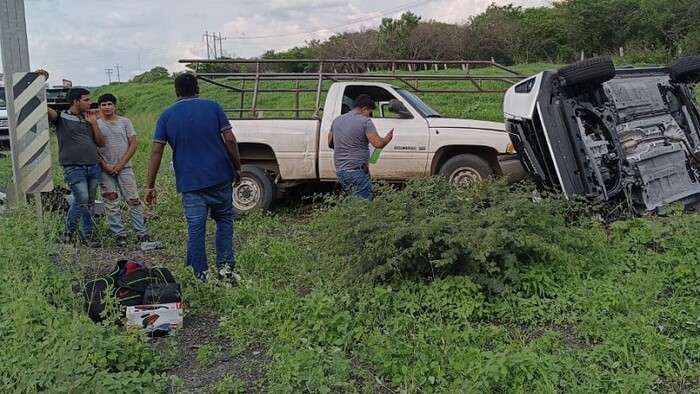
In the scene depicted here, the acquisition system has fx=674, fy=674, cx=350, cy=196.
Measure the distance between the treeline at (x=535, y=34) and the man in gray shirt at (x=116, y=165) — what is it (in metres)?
34.7

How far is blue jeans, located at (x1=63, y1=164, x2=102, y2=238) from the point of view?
7.34 meters

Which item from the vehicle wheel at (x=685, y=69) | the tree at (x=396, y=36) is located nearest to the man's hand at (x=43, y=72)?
the vehicle wheel at (x=685, y=69)

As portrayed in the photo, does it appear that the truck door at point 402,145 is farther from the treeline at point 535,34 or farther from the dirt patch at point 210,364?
the treeline at point 535,34

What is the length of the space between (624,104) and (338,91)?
356cm

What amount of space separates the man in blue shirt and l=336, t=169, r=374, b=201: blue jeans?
1655 millimetres

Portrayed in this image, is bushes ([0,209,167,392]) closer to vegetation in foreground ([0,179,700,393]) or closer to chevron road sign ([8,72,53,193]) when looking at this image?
vegetation in foreground ([0,179,700,393])

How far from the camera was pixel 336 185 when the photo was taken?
950 cm

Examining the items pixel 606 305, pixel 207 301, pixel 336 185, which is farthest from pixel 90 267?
pixel 606 305

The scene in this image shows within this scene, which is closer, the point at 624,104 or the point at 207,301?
the point at 207,301

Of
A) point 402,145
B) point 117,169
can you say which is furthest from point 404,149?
point 117,169

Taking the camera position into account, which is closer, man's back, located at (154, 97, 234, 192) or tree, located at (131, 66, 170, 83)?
man's back, located at (154, 97, 234, 192)

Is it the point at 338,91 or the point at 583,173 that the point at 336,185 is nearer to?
the point at 338,91

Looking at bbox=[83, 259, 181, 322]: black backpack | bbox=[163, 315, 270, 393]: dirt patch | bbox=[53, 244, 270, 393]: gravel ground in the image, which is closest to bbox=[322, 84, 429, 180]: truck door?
bbox=[83, 259, 181, 322]: black backpack

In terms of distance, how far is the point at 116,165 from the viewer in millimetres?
7672
